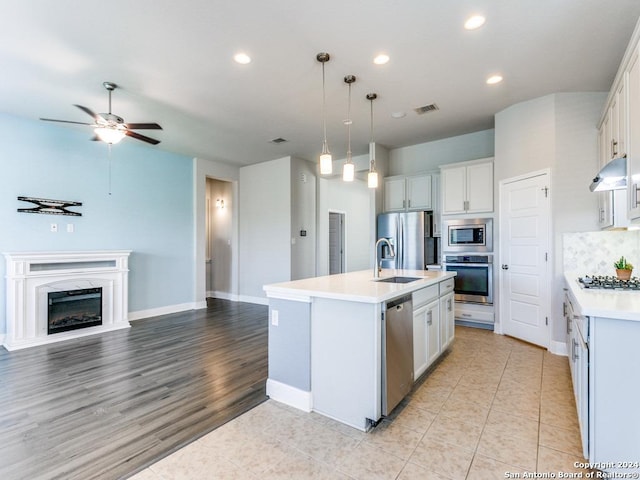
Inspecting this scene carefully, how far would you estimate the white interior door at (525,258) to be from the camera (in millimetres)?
3623

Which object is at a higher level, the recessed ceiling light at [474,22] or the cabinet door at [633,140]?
the recessed ceiling light at [474,22]

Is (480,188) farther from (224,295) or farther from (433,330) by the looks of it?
(224,295)

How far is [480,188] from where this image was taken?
14.7 feet

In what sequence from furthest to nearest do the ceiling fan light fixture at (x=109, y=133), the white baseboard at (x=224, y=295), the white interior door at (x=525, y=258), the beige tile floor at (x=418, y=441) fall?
the white baseboard at (x=224, y=295) < the white interior door at (x=525, y=258) < the ceiling fan light fixture at (x=109, y=133) < the beige tile floor at (x=418, y=441)

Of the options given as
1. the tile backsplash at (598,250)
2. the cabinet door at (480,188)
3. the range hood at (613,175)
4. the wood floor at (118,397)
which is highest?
the cabinet door at (480,188)

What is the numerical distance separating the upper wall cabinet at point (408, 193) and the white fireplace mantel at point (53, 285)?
435cm

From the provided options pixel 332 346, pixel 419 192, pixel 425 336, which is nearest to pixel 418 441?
pixel 332 346

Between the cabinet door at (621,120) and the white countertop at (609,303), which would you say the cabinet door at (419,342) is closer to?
the white countertop at (609,303)

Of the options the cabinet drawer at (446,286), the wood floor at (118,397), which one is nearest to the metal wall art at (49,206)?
the wood floor at (118,397)

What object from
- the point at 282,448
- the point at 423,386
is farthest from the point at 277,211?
the point at 282,448

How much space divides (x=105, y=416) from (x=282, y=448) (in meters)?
1.40

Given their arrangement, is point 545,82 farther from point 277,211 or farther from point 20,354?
point 20,354

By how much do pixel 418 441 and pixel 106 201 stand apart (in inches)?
209

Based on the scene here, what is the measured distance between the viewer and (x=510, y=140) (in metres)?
3.99
